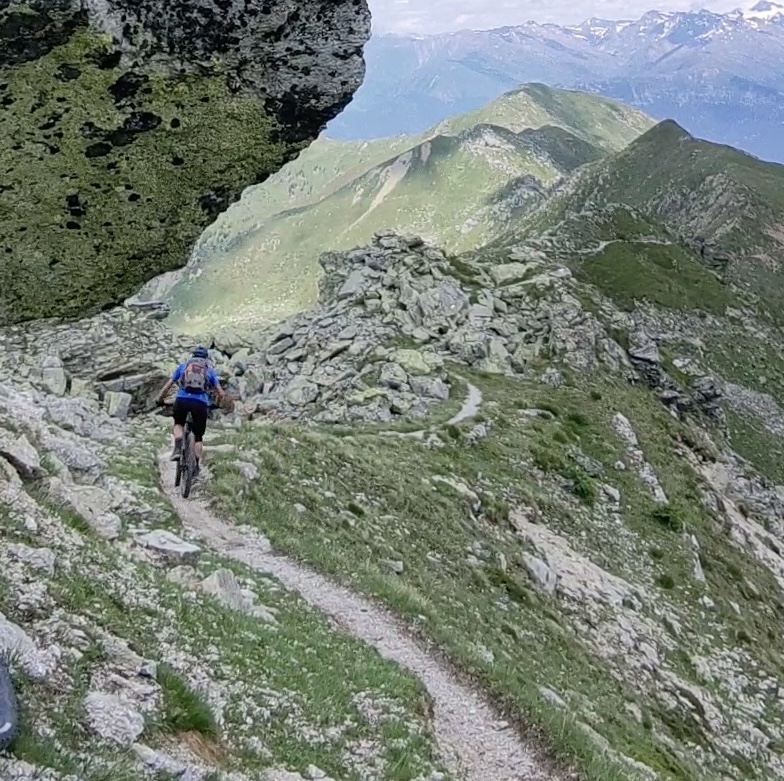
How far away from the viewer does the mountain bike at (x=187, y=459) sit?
66.3 ft

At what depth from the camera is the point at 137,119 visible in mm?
11797

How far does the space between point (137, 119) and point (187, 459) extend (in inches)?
415

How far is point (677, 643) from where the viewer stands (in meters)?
29.8

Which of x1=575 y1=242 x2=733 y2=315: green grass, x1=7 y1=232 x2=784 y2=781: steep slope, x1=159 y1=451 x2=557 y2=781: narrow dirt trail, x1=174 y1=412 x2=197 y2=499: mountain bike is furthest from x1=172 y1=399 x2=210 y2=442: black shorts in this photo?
x1=575 y1=242 x2=733 y2=315: green grass

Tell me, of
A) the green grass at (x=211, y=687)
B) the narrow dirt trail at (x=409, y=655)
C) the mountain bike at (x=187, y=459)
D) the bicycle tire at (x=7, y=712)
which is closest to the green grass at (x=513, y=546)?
the narrow dirt trail at (x=409, y=655)

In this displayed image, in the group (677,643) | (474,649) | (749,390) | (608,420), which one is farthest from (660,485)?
(749,390)

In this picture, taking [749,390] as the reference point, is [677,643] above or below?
above

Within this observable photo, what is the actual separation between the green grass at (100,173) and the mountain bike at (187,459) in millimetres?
7461

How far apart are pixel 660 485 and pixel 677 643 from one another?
57.9 ft

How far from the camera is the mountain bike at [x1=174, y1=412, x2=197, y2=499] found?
66.3 ft

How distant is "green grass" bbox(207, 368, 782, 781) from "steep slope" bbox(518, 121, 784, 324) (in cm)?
7124

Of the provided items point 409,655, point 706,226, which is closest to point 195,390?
point 409,655

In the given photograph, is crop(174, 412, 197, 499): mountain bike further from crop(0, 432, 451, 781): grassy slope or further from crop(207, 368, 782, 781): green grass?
crop(0, 432, 451, 781): grassy slope

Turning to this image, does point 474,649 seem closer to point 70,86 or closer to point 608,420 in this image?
point 70,86
